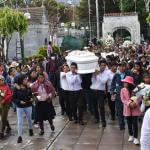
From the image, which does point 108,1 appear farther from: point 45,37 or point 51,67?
point 51,67

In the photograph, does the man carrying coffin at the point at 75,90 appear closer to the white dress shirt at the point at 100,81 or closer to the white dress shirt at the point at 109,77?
the white dress shirt at the point at 100,81

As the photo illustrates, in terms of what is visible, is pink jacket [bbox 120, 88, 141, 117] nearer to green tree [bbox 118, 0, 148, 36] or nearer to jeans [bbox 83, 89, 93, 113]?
jeans [bbox 83, 89, 93, 113]

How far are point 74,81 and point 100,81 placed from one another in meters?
0.67

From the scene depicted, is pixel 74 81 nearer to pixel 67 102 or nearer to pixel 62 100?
pixel 67 102

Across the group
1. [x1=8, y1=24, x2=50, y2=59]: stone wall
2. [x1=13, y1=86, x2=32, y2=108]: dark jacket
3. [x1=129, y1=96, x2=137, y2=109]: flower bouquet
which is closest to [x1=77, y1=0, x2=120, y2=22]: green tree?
[x1=8, y1=24, x2=50, y2=59]: stone wall

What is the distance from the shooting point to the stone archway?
54281 millimetres

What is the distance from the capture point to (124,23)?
54.7 m

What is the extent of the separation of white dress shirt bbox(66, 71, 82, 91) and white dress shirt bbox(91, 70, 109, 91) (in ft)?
1.27

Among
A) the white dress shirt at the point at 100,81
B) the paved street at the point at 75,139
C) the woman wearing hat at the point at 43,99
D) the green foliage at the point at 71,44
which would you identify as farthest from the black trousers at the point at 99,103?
the green foliage at the point at 71,44

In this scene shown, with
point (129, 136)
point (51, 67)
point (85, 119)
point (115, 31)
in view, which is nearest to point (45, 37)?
point (115, 31)

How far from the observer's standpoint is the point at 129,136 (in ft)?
37.9

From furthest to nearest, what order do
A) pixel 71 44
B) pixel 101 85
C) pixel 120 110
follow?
pixel 71 44
pixel 101 85
pixel 120 110

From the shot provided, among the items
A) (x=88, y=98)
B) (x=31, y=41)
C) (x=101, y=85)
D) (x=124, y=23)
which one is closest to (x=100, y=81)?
(x=101, y=85)

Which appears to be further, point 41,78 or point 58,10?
point 58,10
